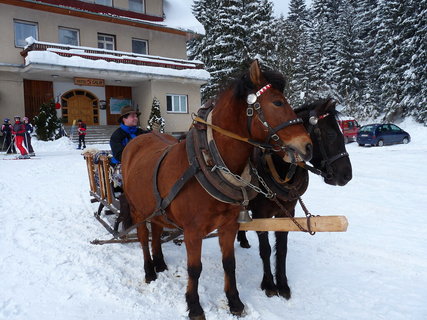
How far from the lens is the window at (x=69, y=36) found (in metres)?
20.0

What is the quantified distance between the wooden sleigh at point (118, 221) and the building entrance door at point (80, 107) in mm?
16890

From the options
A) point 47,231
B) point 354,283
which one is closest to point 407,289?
point 354,283

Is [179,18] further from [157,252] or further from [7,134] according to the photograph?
[157,252]

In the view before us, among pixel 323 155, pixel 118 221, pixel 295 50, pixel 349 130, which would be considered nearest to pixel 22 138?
pixel 118 221

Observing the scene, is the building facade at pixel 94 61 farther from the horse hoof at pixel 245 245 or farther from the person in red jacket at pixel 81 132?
the horse hoof at pixel 245 245

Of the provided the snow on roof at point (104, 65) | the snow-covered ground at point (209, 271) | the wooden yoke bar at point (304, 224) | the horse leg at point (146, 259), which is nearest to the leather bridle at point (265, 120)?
the wooden yoke bar at point (304, 224)

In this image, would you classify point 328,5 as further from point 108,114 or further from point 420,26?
point 108,114

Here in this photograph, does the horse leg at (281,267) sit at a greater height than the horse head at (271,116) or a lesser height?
lesser

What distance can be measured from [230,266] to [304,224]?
85 cm

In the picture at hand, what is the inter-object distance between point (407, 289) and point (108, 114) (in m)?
21.7

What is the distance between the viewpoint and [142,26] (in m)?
22.1

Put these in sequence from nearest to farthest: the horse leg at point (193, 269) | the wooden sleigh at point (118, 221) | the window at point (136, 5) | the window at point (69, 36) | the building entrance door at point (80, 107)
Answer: the wooden sleigh at point (118, 221)
the horse leg at point (193, 269)
the window at point (69, 36)
the building entrance door at point (80, 107)
the window at point (136, 5)

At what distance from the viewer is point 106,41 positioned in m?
21.8

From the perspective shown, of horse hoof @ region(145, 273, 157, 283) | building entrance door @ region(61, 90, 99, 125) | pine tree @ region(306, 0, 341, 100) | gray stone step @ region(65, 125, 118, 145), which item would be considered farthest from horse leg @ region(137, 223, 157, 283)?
pine tree @ region(306, 0, 341, 100)
